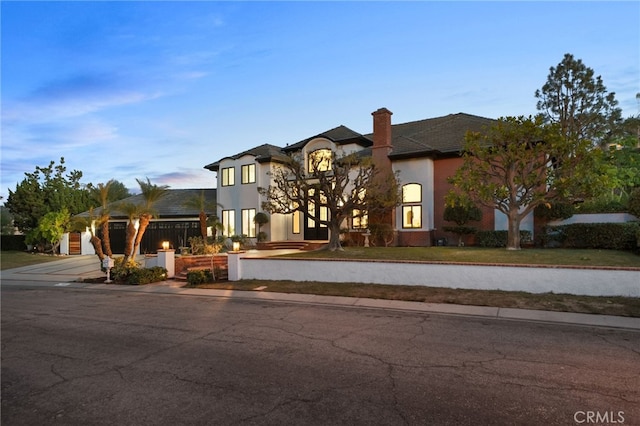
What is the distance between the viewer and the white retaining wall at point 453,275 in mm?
10461

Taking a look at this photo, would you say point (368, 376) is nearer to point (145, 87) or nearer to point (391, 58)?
point (391, 58)

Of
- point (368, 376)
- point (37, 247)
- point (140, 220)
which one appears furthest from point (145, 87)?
point (37, 247)

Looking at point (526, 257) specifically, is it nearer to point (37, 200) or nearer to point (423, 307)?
point (423, 307)

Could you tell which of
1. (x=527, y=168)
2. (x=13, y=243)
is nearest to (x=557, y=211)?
(x=527, y=168)

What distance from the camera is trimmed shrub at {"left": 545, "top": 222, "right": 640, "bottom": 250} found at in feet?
54.5

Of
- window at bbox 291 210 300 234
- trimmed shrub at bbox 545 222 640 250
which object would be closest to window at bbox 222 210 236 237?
window at bbox 291 210 300 234

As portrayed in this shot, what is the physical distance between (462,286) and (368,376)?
7474 mm

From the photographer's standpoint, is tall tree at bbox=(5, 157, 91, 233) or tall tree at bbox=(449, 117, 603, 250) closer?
tall tree at bbox=(449, 117, 603, 250)

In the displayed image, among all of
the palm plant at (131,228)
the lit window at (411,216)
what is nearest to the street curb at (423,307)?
the palm plant at (131,228)

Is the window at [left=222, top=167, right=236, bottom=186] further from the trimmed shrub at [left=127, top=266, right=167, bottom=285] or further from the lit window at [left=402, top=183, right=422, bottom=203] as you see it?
the lit window at [left=402, top=183, right=422, bottom=203]

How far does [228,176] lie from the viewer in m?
28.5

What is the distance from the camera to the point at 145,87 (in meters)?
19.2

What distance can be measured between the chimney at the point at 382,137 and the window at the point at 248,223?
955 centimetres

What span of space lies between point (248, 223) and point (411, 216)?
1138 centimetres
